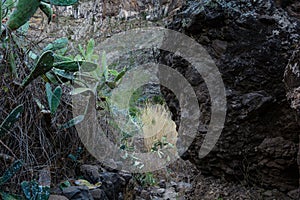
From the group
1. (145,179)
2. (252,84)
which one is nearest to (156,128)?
(145,179)

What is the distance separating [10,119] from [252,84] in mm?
1246

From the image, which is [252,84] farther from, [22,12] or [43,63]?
[22,12]

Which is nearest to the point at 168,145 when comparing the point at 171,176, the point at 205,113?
the point at 171,176

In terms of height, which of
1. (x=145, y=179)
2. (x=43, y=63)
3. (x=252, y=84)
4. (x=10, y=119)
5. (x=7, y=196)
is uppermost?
(x=252, y=84)

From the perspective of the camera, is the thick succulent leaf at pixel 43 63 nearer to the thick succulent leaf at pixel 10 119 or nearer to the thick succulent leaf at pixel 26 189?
the thick succulent leaf at pixel 10 119

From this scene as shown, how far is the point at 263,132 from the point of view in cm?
175

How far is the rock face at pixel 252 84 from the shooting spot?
66.7 inches

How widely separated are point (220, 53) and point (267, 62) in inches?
10.5

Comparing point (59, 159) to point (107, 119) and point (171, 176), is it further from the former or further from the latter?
point (171, 176)

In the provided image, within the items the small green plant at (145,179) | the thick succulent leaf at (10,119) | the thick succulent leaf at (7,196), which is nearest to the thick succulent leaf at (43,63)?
the thick succulent leaf at (10,119)

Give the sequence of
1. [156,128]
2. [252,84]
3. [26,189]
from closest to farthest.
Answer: [26,189] < [252,84] < [156,128]

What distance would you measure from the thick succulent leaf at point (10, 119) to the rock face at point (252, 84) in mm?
1041

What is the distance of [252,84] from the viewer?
1755 mm

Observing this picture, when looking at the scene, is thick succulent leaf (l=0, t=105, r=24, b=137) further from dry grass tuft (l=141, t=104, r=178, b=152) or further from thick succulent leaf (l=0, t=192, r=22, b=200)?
dry grass tuft (l=141, t=104, r=178, b=152)
